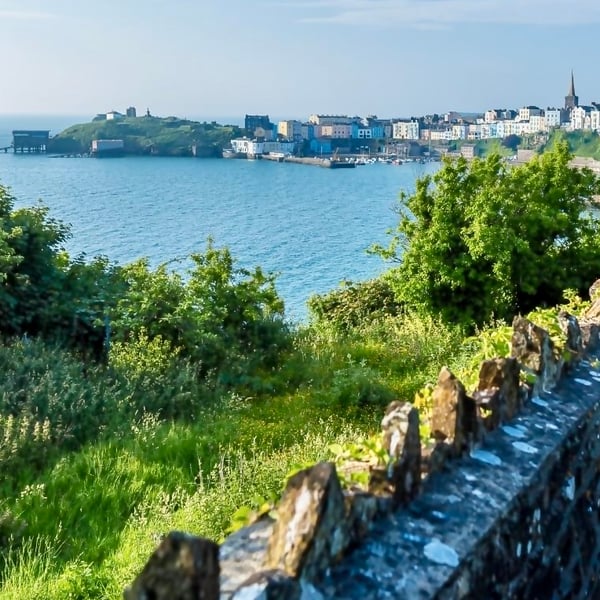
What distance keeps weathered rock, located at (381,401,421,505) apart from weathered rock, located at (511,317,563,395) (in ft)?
5.01

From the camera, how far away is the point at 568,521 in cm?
353

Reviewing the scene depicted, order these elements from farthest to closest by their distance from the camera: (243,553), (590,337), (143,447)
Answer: (143,447)
(590,337)
(243,553)

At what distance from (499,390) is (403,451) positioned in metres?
1.04

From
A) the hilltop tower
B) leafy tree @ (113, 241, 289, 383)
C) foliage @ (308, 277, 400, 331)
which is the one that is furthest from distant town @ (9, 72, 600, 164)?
leafy tree @ (113, 241, 289, 383)

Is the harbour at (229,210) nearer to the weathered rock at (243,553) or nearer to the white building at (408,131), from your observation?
the weathered rock at (243,553)

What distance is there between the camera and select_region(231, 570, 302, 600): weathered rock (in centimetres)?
190

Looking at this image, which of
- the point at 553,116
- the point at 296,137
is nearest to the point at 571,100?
the point at 553,116

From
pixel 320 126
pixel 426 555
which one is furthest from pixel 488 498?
pixel 320 126

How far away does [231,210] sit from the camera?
7762 cm

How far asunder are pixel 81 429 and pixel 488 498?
20.7 feet

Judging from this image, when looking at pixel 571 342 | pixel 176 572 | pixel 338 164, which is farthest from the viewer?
pixel 338 164

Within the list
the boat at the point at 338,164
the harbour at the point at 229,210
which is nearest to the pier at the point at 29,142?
the harbour at the point at 229,210

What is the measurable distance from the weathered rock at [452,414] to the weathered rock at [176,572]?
1.53 meters

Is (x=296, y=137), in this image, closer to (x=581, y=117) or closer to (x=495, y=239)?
(x=581, y=117)
